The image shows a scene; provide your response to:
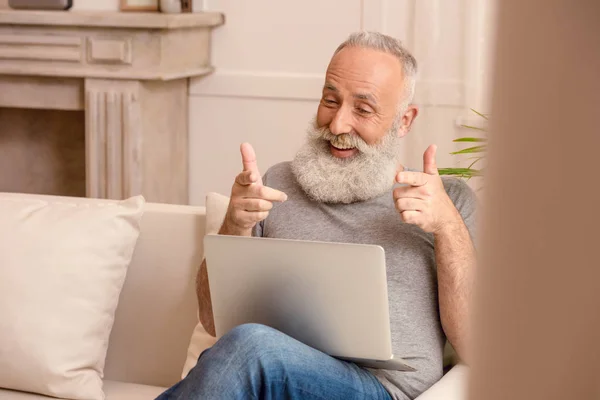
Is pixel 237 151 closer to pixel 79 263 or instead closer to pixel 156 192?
pixel 156 192

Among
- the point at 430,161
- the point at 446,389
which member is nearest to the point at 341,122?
the point at 430,161

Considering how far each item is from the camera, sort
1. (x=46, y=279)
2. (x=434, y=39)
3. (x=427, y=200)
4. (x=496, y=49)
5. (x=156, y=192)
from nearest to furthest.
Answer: (x=496, y=49), (x=427, y=200), (x=46, y=279), (x=434, y=39), (x=156, y=192)

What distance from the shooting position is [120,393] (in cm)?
200

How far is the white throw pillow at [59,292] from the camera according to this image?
75.2 inches

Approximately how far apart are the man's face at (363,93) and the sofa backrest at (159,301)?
39cm

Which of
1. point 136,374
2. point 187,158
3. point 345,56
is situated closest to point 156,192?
point 187,158

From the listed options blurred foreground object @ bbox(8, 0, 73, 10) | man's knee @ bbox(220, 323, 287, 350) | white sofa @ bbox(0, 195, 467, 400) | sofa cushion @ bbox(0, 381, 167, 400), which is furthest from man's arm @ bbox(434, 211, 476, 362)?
blurred foreground object @ bbox(8, 0, 73, 10)

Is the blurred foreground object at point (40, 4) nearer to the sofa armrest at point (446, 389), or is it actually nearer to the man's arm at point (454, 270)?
the man's arm at point (454, 270)

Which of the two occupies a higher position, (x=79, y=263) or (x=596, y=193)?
(x=596, y=193)

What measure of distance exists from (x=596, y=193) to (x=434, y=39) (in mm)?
3209

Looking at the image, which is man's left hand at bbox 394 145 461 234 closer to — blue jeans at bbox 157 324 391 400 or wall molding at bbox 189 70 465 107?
blue jeans at bbox 157 324 391 400

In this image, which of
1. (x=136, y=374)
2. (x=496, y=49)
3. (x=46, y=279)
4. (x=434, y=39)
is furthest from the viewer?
(x=434, y=39)

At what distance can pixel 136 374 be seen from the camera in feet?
6.82

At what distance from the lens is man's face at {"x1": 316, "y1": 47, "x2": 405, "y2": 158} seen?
6.32ft
